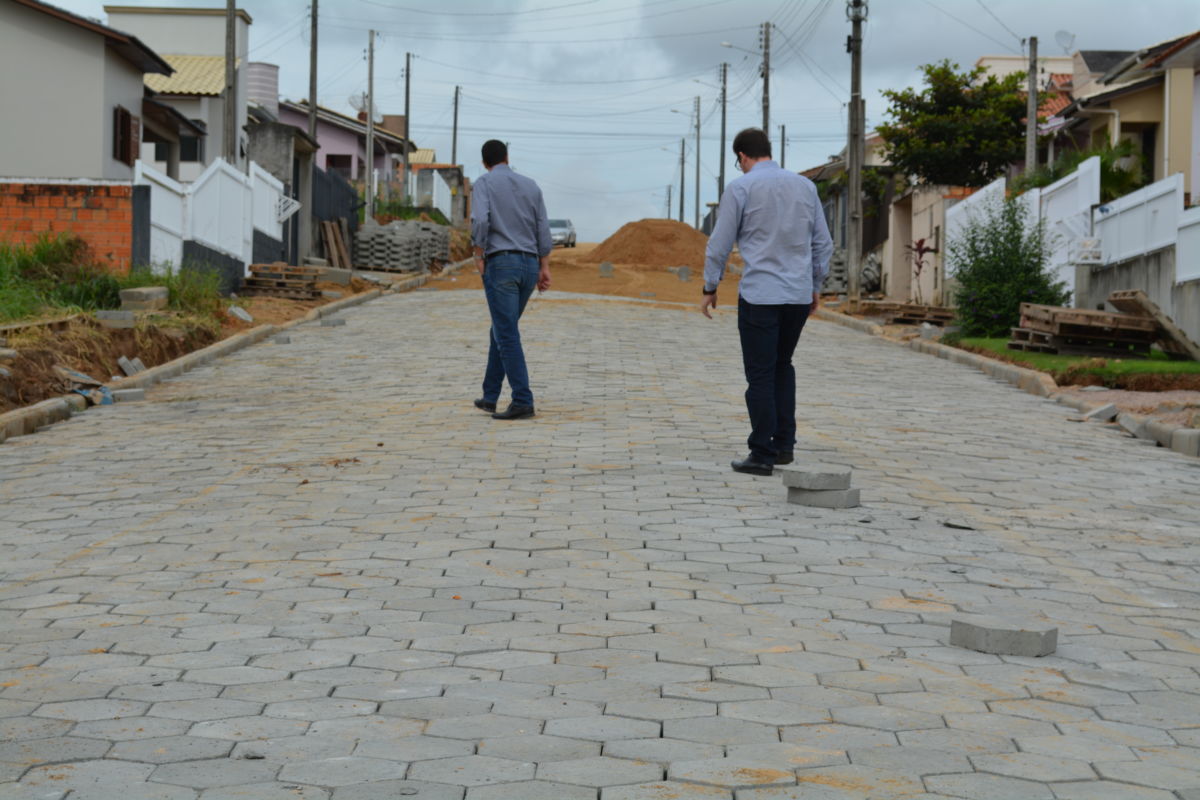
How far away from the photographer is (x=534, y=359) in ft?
49.8

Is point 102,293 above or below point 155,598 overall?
above

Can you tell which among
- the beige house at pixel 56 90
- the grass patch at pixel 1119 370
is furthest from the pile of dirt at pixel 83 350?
the beige house at pixel 56 90

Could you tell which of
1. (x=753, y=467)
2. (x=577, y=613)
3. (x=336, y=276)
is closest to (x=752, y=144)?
(x=753, y=467)

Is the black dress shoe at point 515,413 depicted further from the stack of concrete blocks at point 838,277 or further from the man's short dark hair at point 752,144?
the stack of concrete blocks at point 838,277

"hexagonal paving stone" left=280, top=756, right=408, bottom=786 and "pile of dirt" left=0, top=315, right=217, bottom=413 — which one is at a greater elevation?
"pile of dirt" left=0, top=315, right=217, bottom=413

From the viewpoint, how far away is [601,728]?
3.85 m

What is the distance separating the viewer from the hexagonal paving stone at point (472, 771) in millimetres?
3457

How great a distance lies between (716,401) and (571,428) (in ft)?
7.48

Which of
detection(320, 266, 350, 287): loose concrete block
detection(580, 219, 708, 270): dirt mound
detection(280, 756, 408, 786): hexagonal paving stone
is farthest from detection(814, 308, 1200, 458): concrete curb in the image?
detection(580, 219, 708, 270): dirt mound

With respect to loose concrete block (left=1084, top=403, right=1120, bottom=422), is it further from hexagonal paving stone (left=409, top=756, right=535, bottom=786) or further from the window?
the window

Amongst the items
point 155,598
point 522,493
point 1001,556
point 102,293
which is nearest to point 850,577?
point 1001,556

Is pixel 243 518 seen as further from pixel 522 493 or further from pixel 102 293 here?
pixel 102 293

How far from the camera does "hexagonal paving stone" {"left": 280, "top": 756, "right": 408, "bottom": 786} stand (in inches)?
136

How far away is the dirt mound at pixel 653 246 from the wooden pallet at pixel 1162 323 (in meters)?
27.4
